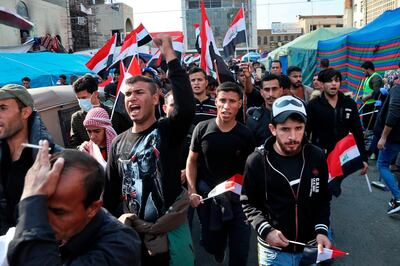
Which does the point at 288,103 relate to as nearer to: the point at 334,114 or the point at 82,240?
the point at 82,240

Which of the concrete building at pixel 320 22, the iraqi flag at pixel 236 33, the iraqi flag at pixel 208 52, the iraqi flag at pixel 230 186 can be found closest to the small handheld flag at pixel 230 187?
the iraqi flag at pixel 230 186

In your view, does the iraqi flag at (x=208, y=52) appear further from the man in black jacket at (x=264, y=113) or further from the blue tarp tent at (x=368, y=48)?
the blue tarp tent at (x=368, y=48)

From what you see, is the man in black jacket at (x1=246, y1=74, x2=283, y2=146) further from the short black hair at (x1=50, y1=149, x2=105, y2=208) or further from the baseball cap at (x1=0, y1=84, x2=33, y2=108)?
the short black hair at (x1=50, y1=149, x2=105, y2=208)

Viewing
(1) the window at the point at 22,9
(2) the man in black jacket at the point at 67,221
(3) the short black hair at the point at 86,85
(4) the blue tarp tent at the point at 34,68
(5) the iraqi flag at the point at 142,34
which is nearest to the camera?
(2) the man in black jacket at the point at 67,221

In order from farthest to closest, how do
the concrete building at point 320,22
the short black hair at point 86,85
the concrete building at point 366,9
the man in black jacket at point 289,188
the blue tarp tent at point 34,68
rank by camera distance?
1. the concrete building at point 320,22
2. the concrete building at point 366,9
3. the blue tarp tent at point 34,68
4. the short black hair at point 86,85
5. the man in black jacket at point 289,188

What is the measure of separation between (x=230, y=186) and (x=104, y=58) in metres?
5.11

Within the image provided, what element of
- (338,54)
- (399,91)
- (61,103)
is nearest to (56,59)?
(338,54)

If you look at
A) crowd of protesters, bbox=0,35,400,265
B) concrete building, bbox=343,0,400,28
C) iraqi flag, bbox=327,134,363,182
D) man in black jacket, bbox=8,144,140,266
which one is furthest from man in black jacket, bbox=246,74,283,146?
concrete building, bbox=343,0,400,28

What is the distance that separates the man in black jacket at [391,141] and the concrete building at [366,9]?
65.6ft

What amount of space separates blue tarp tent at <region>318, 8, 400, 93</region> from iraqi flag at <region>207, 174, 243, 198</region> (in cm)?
764

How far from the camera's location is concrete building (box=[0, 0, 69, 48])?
25.3m

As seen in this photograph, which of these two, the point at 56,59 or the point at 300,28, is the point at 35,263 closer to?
the point at 56,59

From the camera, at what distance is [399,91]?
5.11m

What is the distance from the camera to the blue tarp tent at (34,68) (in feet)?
38.7
